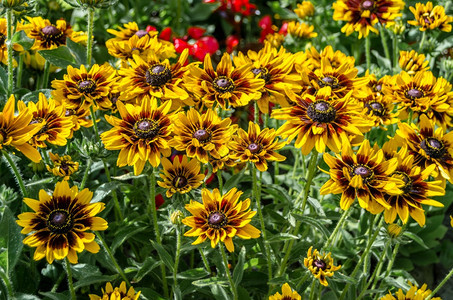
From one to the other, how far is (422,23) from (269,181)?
2.55 ft

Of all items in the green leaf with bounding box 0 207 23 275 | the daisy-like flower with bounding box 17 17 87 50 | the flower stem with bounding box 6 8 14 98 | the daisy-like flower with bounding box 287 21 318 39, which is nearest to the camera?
the green leaf with bounding box 0 207 23 275

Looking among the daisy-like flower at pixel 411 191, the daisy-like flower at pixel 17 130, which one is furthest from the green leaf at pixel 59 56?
the daisy-like flower at pixel 411 191

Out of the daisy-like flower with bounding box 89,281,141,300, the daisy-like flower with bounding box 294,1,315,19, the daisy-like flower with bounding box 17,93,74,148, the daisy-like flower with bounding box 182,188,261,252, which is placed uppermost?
the daisy-like flower with bounding box 17,93,74,148

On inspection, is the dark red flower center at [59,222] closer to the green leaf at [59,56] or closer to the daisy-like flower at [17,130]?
the daisy-like flower at [17,130]

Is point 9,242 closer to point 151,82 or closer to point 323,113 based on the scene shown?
point 151,82

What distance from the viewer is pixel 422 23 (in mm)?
1864

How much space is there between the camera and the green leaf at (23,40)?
1496mm

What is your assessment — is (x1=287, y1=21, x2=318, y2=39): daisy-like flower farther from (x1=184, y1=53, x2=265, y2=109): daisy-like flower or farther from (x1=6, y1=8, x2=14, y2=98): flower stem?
(x1=6, y1=8, x2=14, y2=98): flower stem

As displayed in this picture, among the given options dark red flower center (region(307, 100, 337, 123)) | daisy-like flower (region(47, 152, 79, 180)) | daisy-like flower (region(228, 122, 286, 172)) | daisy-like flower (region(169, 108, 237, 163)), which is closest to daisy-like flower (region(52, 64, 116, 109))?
daisy-like flower (region(47, 152, 79, 180))

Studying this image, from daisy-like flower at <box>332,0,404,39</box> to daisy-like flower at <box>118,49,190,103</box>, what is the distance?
29.7 inches

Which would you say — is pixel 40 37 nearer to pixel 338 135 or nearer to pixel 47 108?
pixel 47 108

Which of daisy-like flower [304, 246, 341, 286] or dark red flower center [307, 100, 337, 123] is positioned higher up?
dark red flower center [307, 100, 337, 123]

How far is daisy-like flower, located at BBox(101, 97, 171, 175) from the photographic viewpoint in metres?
1.12

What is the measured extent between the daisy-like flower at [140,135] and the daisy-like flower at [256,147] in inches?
6.1
